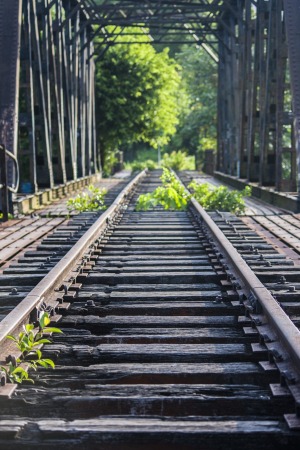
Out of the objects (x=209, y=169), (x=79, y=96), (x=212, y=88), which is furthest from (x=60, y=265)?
(x=212, y=88)

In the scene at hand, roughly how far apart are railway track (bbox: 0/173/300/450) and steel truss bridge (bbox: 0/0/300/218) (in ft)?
17.7

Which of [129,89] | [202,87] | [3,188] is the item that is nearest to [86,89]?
[129,89]

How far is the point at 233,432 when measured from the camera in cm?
254

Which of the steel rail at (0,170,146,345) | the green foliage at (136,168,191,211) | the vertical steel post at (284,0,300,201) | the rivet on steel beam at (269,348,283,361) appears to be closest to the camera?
the rivet on steel beam at (269,348,283,361)

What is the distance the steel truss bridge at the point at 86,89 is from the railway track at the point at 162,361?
17.7 ft

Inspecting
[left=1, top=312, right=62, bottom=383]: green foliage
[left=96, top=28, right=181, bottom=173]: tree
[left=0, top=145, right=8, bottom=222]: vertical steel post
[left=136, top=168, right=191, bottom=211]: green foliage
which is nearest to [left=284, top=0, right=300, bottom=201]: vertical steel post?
[left=136, top=168, right=191, bottom=211]: green foliage

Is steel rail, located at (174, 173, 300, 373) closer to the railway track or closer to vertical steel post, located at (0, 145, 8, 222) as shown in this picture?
the railway track

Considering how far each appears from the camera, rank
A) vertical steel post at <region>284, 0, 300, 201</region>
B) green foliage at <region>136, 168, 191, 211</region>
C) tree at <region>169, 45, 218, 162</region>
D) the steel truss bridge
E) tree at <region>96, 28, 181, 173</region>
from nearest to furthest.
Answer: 1. vertical steel post at <region>284, 0, 300, 201</region>
2. the steel truss bridge
3. green foliage at <region>136, 168, 191, 211</region>
4. tree at <region>96, 28, 181, 173</region>
5. tree at <region>169, 45, 218, 162</region>

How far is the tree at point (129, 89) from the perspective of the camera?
100 feet

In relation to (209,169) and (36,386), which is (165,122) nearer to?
(209,169)

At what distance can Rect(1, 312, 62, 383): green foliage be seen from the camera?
3.13 metres

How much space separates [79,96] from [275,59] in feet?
33.3

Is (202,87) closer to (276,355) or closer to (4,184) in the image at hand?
(4,184)

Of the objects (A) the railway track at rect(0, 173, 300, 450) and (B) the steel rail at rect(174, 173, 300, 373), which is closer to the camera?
(A) the railway track at rect(0, 173, 300, 450)
